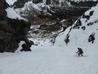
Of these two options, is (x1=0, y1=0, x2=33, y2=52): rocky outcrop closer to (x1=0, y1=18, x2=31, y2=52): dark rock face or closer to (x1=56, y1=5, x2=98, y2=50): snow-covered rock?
(x1=0, y1=18, x2=31, y2=52): dark rock face

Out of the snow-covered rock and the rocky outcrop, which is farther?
the snow-covered rock

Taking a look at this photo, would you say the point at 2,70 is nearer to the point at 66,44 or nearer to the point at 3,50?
the point at 3,50

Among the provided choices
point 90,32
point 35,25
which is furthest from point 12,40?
point 35,25

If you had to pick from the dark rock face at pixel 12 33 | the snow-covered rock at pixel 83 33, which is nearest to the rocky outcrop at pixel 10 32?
the dark rock face at pixel 12 33

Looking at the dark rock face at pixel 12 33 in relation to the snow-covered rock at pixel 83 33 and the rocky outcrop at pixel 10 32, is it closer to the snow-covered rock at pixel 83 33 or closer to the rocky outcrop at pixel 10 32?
the rocky outcrop at pixel 10 32

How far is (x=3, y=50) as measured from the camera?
30.3 metres

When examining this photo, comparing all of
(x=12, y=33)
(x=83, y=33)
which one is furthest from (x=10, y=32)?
(x=83, y=33)

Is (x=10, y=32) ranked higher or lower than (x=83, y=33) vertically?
lower

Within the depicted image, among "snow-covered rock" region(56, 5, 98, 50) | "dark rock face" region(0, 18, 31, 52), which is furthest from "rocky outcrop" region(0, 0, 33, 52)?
"snow-covered rock" region(56, 5, 98, 50)

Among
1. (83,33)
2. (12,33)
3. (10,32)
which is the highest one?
(83,33)

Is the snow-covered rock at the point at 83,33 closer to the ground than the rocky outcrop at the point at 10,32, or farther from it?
farther from it

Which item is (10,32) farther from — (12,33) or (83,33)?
(83,33)

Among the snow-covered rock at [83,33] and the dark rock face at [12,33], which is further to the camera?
the snow-covered rock at [83,33]

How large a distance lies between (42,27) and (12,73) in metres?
157
